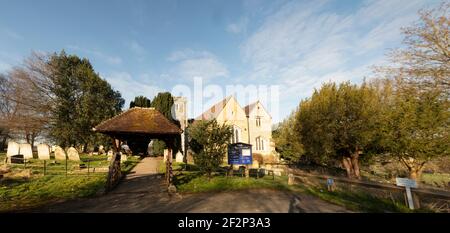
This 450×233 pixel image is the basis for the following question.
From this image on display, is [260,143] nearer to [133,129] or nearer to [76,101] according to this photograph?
[133,129]

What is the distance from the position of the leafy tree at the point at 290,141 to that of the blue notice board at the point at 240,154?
1090 centimetres

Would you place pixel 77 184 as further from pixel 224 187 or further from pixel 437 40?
pixel 437 40

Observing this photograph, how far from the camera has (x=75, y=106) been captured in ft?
99.3

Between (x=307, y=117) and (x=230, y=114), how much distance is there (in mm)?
14643

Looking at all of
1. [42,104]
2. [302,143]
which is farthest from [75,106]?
[302,143]

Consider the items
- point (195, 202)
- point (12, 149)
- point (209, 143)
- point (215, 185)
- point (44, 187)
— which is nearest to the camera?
point (195, 202)

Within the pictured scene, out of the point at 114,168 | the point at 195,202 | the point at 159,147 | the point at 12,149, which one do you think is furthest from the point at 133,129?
the point at 159,147

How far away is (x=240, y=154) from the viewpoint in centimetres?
1600

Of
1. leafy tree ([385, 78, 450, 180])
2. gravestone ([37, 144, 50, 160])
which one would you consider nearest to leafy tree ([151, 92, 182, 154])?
gravestone ([37, 144, 50, 160])

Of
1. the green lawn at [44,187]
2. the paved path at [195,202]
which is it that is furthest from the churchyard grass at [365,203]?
the green lawn at [44,187]

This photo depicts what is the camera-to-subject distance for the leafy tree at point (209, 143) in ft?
45.8

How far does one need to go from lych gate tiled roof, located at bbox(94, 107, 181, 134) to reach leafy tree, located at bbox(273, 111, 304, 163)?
17220mm

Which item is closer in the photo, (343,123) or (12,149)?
(343,123)

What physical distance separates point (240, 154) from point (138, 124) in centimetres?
786
